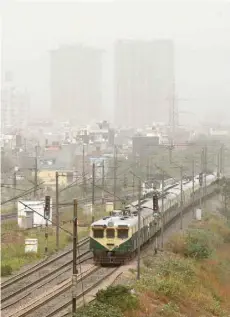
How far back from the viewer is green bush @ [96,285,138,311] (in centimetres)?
877

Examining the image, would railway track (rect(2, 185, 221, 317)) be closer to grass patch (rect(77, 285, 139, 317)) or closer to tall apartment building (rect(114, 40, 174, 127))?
grass patch (rect(77, 285, 139, 317))

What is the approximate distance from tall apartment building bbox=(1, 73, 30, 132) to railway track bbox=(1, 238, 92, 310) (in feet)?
126

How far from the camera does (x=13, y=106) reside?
55.7 meters

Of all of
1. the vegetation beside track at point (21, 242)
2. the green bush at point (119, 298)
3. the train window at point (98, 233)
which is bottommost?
the vegetation beside track at point (21, 242)

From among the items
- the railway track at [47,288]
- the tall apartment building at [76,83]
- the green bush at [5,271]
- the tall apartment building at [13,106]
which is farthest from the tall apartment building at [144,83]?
the green bush at [5,271]

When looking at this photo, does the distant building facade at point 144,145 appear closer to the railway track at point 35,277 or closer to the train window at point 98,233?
the railway track at point 35,277

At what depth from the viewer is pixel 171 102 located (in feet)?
182

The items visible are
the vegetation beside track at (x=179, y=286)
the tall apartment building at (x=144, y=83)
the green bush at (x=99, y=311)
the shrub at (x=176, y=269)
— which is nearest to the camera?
the green bush at (x=99, y=311)

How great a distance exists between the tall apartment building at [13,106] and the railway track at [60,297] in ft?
133

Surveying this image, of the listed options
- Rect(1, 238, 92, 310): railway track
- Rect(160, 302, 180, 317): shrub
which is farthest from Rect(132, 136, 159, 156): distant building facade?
Rect(160, 302, 180, 317): shrub

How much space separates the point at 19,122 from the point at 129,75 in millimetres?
11972

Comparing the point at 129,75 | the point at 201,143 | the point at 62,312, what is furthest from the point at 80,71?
the point at 62,312


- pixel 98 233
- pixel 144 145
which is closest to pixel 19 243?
pixel 98 233

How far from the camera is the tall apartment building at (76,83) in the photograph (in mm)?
61062
